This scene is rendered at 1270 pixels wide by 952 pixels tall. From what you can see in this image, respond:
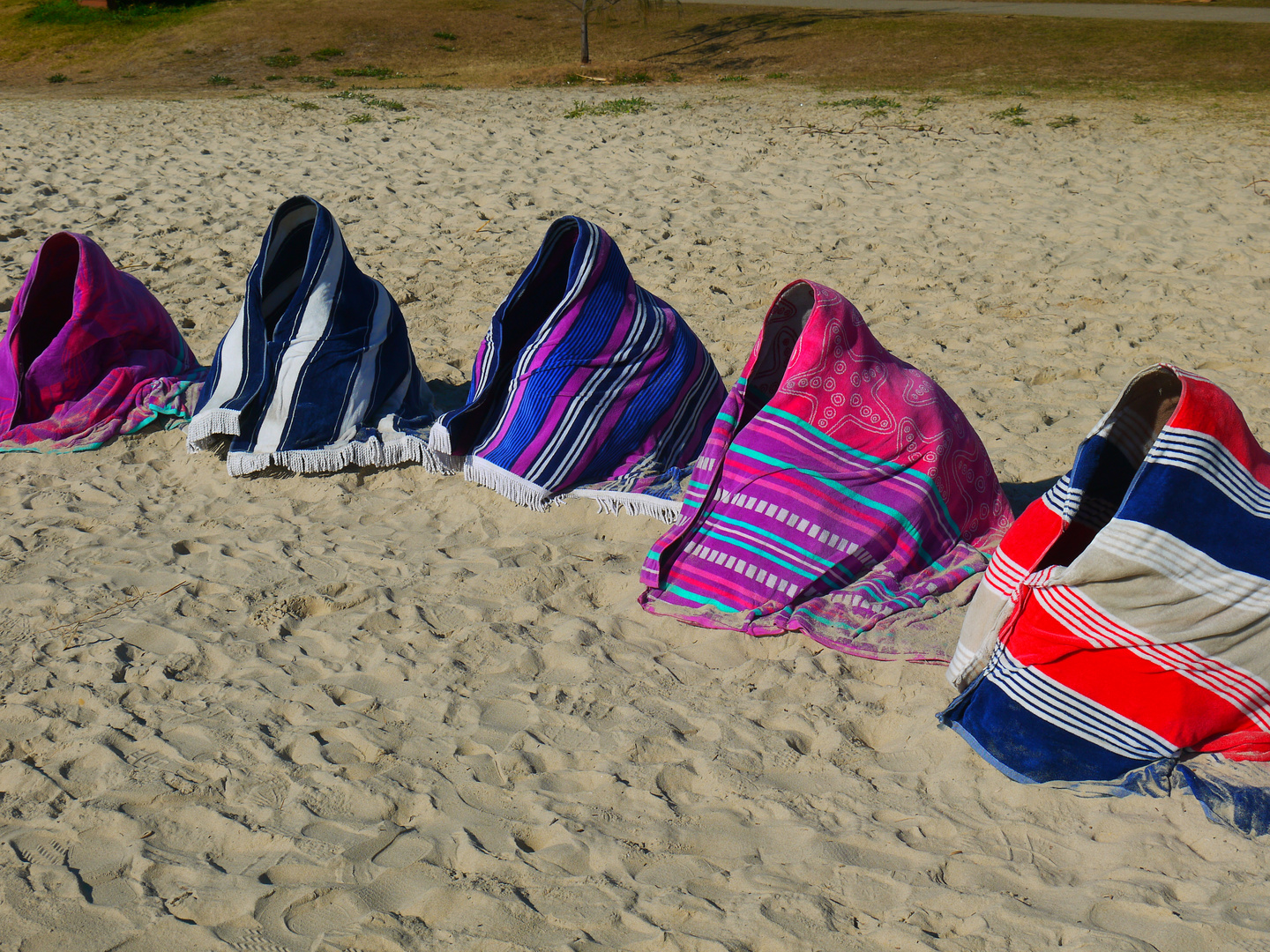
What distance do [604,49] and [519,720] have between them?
1776 cm

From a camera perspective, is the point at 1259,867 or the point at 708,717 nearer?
the point at 1259,867

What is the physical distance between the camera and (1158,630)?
2.60 meters

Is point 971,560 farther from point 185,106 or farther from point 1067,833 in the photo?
point 185,106

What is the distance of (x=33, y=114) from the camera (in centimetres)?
1111

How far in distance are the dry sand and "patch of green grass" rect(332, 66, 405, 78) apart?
1077 centimetres

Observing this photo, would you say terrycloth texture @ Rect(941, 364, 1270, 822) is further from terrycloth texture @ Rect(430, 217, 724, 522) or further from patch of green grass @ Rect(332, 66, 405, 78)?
patch of green grass @ Rect(332, 66, 405, 78)

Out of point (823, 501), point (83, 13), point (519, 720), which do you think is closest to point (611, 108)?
point (823, 501)

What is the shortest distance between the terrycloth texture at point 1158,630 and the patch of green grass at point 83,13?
2296 cm

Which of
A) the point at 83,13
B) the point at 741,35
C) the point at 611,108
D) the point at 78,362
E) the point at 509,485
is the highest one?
the point at 83,13

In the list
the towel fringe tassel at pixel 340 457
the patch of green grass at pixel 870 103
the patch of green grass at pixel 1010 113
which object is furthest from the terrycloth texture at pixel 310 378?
the patch of green grass at pixel 870 103

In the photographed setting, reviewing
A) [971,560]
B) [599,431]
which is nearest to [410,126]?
[599,431]

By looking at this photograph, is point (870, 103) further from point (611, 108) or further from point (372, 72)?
point (372, 72)

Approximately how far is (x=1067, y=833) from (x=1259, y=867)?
40 cm

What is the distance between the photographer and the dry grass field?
47.6 feet
